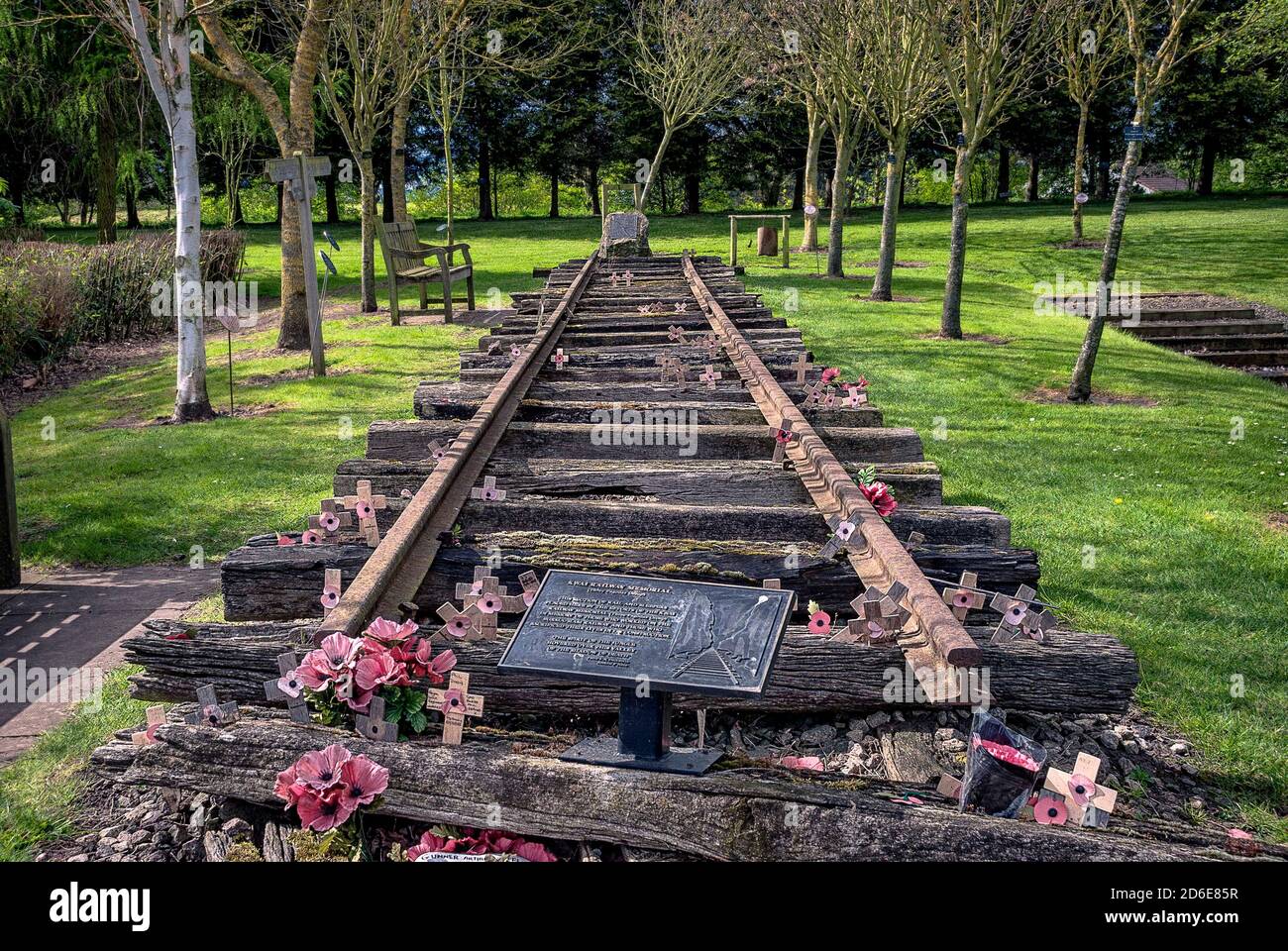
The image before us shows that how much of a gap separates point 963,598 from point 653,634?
1228 mm

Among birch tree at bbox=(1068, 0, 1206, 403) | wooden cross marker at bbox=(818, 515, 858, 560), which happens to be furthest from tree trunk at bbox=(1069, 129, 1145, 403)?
wooden cross marker at bbox=(818, 515, 858, 560)

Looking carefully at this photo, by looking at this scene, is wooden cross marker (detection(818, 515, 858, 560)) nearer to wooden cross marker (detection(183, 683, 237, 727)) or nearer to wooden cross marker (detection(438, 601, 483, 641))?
wooden cross marker (detection(438, 601, 483, 641))

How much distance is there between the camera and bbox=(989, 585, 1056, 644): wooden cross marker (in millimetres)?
3590

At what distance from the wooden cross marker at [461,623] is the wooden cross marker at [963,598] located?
61.5 inches

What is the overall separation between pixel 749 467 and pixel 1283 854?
3.24 meters

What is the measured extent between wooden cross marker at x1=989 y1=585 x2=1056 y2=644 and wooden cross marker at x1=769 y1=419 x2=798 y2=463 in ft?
6.87

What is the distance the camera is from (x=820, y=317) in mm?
16469

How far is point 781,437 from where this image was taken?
19.1 ft

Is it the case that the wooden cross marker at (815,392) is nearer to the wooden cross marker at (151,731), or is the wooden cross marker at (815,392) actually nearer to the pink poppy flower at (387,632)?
the pink poppy flower at (387,632)

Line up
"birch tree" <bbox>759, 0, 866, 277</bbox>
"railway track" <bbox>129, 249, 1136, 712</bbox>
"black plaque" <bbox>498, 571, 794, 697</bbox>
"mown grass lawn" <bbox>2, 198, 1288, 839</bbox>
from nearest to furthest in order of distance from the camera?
1. "black plaque" <bbox>498, 571, 794, 697</bbox>
2. "railway track" <bbox>129, 249, 1136, 712</bbox>
3. "mown grass lawn" <bbox>2, 198, 1288, 839</bbox>
4. "birch tree" <bbox>759, 0, 866, 277</bbox>

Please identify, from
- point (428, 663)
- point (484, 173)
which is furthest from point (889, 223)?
point (484, 173)

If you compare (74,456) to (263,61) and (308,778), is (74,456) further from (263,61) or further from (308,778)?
(263,61)

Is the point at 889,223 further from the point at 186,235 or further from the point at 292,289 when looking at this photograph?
the point at 186,235

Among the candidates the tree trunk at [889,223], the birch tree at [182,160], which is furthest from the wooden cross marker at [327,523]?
the tree trunk at [889,223]
